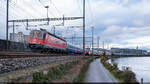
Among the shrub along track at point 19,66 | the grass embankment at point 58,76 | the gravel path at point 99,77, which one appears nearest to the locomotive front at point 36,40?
the shrub along track at point 19,66

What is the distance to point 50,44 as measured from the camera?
33.1 meters

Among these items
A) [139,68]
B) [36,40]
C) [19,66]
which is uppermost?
[36,40]

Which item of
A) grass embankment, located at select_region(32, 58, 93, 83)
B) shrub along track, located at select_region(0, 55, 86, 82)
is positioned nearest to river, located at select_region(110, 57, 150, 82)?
grass embankment, located at select_region(32, 58, 93, 83)

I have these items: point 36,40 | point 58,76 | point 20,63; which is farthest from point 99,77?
point 36,40

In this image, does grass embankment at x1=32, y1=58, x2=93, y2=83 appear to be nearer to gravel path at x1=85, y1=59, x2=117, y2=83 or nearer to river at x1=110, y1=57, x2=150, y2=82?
gravel path at x1=85, y1=59, x2=117, y2=83

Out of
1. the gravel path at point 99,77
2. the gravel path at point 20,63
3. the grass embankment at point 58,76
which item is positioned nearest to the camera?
the grass embankment at point 58,76

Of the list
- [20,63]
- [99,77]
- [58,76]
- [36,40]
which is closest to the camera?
[58,76]

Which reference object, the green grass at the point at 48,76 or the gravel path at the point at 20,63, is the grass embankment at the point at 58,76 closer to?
the green grass at the point at 48,76

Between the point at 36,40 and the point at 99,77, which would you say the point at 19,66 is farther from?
the point at 99,77

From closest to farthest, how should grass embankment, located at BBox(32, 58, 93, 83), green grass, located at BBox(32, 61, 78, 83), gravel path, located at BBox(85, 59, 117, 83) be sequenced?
grass embankment, located at BBox(32, 58, 93, 83), green grass, located at BBox(32, 61, 78, 83), gravel path, located at BBox(85, 59, 117, 83)

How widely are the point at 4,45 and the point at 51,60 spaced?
8410mm

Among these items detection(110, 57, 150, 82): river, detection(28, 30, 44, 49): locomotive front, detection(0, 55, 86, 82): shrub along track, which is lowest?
detection(110, 57, 150, 82): river

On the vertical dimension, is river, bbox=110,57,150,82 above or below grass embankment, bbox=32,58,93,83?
below

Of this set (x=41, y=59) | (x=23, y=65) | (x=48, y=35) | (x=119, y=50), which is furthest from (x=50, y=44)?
(x=119, y=50)
